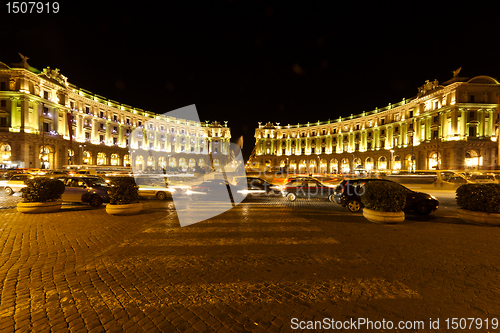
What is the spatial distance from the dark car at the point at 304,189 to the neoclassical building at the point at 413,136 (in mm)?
41723

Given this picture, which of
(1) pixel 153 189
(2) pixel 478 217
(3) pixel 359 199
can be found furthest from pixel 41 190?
(2) pixel 478 217

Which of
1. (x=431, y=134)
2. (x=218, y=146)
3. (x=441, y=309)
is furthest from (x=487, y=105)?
(x=218, y=146)

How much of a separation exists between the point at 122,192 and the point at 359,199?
10783 millimetres

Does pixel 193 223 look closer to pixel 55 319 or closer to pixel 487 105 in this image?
pixel 55 319

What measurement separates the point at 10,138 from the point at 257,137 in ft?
262

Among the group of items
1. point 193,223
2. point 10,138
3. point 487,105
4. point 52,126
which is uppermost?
point 487,105

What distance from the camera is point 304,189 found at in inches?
637

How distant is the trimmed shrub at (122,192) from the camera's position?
10159mm

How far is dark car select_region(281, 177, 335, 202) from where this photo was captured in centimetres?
1574

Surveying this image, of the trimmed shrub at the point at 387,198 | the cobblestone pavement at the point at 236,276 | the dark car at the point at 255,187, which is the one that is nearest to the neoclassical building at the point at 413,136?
the dark car at the point at 255,187

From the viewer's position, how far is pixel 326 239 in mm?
6930

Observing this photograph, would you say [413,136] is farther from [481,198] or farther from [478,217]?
[478,217]

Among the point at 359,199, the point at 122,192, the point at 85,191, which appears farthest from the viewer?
the point at 85,191

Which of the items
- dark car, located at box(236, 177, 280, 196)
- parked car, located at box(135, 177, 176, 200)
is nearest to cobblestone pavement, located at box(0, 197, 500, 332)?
parked car, located at box(135, 177, 176, 200)
